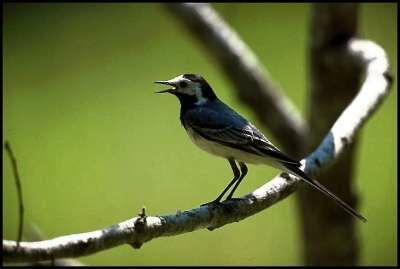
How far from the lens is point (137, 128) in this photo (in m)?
5.79

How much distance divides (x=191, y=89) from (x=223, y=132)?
31 centimetres

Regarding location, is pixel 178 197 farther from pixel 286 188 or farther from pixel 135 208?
pixel 286 188

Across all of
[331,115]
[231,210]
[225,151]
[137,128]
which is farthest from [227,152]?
[137,128]

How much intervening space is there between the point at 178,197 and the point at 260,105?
0.93 metres

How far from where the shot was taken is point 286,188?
2.64 metres

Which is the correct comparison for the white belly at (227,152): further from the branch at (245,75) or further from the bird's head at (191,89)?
the branch at (245,75)

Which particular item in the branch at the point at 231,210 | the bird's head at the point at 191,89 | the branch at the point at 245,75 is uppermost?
the branch at the point at 245,75

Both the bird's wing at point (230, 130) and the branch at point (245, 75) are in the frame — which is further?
the branch at point (245, 75)

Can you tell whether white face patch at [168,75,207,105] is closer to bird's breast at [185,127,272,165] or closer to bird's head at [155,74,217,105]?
bird's head at [155,74,217,105]

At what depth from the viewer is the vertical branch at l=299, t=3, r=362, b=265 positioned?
13.7ft

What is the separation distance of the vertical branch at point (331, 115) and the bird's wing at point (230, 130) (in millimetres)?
1220

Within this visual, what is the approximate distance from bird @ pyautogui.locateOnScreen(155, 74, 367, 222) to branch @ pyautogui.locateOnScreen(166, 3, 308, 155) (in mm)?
1232

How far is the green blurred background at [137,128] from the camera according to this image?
16.6 feet

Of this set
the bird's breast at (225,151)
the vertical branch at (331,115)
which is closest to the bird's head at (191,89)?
the bird's breast at (225,151)
